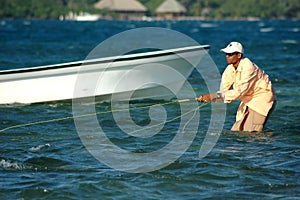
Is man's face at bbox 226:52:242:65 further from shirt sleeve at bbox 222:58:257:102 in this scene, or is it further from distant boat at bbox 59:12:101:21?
distant boat at bbox 59:12:101:21

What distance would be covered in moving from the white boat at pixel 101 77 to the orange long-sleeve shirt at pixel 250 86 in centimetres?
404

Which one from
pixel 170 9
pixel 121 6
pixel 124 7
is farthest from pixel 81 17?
pixel 170 9

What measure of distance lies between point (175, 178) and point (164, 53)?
605 cm

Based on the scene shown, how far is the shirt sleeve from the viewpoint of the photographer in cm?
1004

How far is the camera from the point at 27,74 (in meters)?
14.0

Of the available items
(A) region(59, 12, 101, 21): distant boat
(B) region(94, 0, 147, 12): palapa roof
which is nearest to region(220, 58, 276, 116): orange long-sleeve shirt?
(A) region(59, 12, 101, 21): distant boat

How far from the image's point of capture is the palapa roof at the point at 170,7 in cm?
16757

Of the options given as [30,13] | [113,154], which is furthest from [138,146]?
[30,13]

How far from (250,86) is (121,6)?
159 meters

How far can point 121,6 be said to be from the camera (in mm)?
167250

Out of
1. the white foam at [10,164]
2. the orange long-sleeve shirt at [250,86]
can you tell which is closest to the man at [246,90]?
the orange long-sleeve shirt at [250,86]

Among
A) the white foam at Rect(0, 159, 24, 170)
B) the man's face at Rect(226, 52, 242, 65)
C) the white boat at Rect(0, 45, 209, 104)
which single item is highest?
the man's face at Rect(226, 52, 242, 65)

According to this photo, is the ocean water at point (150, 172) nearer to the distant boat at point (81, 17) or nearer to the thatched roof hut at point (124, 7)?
the distant boat at point (81, 17)

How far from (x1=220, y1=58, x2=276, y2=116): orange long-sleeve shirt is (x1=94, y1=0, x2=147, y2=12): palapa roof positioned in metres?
155
